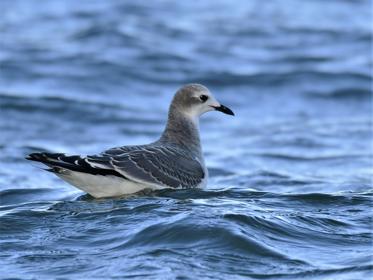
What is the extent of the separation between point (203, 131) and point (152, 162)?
731 centimetres

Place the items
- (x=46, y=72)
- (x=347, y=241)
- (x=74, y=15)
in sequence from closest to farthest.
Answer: (x=347, y=241) → (x=46, y=72) → (x=74, y=15)

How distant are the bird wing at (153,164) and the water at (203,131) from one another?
0.16m

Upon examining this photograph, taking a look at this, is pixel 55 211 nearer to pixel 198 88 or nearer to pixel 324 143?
pixel 198 88

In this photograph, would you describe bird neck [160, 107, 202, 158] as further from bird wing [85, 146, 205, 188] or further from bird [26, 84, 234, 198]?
bird wing [85, 146, 205, 188]

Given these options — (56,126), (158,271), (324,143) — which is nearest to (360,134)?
(324,143)

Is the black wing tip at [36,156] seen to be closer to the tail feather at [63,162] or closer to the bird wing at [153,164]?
the tail feather at [63,162]

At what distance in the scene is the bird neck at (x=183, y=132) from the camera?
37.6 ft

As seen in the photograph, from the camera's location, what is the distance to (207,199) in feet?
34.3

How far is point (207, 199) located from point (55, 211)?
1.49m

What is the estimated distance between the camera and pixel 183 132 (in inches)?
457

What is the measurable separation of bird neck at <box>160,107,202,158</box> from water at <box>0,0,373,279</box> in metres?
0.69

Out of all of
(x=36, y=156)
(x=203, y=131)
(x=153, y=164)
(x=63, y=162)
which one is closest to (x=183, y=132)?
(x=153, y=164)

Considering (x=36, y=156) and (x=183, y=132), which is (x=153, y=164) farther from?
(x=36, y=156)

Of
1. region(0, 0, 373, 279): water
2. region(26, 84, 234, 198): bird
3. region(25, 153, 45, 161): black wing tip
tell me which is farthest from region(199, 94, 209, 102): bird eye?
region(25, 153, 45, 161): black wing tip
